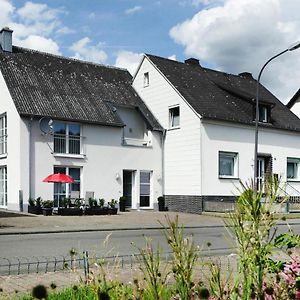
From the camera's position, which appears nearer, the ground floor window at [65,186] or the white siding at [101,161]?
the white siding at [101,161]

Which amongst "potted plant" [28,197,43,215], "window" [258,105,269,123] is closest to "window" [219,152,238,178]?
"window" [258,105,269,123]

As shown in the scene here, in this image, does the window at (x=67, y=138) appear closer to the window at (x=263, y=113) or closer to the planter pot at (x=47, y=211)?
the planter pot at (x=47, y=211)

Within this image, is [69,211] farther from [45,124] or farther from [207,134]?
[207,134]

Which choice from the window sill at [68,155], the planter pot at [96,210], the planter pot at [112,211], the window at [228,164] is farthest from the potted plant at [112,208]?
the window at [228,164]

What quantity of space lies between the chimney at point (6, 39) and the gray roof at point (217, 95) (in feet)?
29.5

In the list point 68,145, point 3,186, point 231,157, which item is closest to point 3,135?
point 3,186

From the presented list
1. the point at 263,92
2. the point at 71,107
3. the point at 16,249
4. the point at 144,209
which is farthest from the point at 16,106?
the point at 263,92

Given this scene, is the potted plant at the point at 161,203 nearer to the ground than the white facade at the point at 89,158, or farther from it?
nearer to the ground

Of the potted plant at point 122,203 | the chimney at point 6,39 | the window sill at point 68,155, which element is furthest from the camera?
the chimney at point 6,39

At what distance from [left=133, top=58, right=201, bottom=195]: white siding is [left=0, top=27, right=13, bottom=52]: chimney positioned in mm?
8885

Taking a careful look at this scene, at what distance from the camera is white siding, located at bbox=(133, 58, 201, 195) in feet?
96.8

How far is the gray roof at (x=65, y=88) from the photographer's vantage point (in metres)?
27.3

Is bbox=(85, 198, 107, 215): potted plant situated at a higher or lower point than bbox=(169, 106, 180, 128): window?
lower

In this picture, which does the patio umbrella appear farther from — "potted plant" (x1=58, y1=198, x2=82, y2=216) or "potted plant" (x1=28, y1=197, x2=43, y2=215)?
"potted plant" (x1=58, y1=198, x2=82, y2=216)
